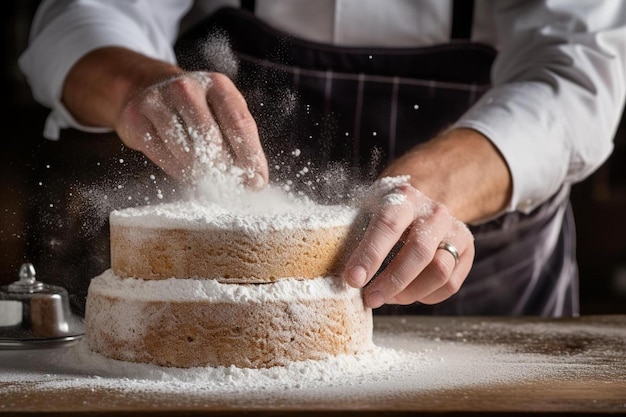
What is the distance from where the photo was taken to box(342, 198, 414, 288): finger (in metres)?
1.32

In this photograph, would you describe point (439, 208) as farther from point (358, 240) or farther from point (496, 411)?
point (496, 411)

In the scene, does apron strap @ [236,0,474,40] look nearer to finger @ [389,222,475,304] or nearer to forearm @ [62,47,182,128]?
forearm @ [62,47,182,128]

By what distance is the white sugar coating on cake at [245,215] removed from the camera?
51.3 inches

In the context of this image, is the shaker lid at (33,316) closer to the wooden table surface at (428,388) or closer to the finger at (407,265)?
the wooden table surface at (428,388)

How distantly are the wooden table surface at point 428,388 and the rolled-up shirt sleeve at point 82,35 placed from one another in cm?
72

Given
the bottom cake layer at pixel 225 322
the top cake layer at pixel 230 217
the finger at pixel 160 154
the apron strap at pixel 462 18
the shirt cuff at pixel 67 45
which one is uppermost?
the apron strap at pixel 462 18

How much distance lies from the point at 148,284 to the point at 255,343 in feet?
0.56

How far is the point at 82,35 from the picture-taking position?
77.6 inches

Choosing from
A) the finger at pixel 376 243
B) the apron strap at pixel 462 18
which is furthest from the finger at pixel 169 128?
the apron strap at pixel 462 18

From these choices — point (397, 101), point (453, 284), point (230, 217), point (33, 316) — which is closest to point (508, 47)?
point (397, 101)

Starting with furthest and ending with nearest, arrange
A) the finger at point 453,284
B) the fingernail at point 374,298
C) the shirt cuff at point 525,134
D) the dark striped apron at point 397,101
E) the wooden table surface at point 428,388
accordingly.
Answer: the dark striped apron at point 397,101 < the shirt cuff at point 525,134 < the finger at point 453,284 < the fingernail at point 374,298 < the wooden table surface at point 428,388

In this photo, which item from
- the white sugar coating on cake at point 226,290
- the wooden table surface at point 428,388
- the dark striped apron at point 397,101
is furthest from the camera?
the dark striped apron at point 397,101

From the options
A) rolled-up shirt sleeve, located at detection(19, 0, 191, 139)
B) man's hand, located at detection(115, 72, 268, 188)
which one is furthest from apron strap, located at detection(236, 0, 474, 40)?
man's hand, located at detection(115, 72, 268, 188)

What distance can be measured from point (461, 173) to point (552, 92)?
333 mm
